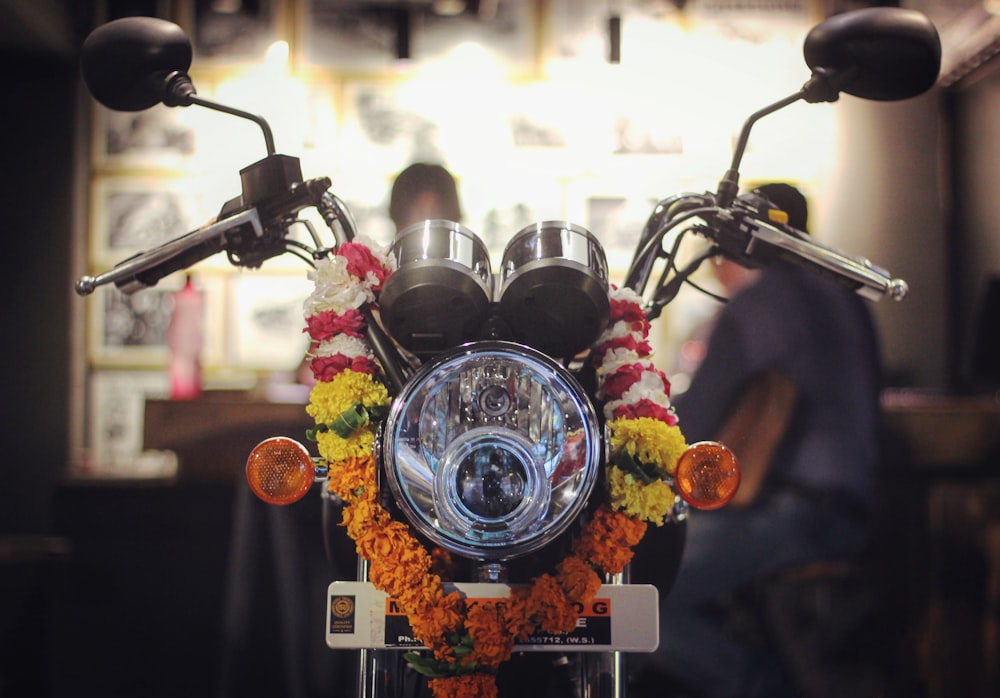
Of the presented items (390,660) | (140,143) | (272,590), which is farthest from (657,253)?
(140,143)

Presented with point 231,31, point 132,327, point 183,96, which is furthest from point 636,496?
point 231,31

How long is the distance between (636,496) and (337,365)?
0.37 meters

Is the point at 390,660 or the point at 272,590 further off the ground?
the point at 390,660

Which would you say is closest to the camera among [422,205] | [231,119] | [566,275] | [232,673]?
[566,275]

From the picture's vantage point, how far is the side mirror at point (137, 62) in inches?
43.9

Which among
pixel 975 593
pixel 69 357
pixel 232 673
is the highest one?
pixel 69 357

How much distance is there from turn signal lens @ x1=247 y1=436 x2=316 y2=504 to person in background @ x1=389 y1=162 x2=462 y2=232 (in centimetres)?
88

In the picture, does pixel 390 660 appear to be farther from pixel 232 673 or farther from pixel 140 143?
pixel 140 143

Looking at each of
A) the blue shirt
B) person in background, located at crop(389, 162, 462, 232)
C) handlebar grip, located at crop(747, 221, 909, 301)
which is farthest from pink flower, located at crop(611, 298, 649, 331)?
the blue shirt

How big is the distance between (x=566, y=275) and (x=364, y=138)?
308 centimetres

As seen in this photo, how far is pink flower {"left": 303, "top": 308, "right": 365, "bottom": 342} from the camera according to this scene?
3.28ft

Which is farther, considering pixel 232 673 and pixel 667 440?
pixel 232 673

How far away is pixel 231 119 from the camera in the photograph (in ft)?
11.4

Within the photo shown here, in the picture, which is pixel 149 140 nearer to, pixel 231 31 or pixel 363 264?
pixel 231 31
